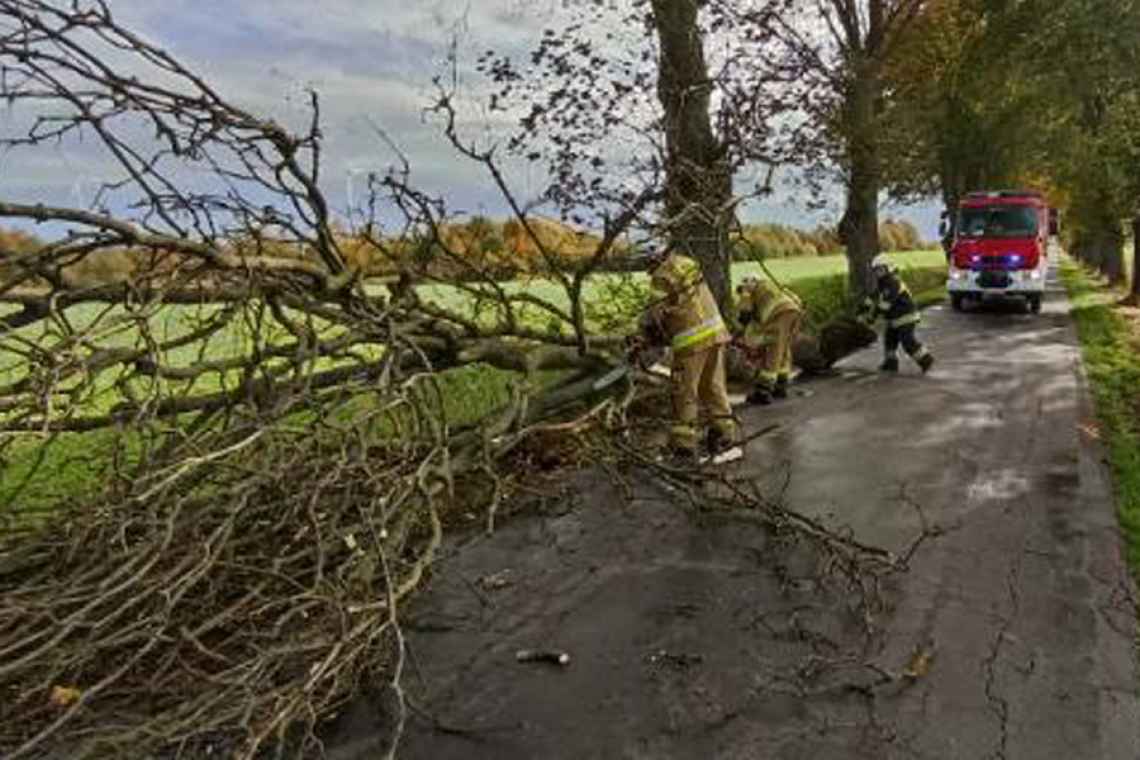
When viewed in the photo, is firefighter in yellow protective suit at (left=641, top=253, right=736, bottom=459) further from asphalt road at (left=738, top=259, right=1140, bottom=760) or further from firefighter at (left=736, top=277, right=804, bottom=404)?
firefighter at (left=736, top=277, right=804, bottom=404)

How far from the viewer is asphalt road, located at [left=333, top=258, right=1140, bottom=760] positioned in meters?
4.84

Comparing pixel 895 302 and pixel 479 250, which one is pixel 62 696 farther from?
pixel 895 302

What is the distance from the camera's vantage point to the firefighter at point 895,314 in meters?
14.8

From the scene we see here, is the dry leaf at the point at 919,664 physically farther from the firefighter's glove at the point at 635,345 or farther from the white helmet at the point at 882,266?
the white helmet at the point at 882,266

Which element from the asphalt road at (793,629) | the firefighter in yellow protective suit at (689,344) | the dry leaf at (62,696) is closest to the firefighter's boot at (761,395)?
the firefighter in yellow protective suit at (689,344)

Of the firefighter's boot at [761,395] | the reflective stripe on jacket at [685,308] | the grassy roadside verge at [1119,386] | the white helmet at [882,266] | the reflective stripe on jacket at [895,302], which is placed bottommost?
the grassy roadside verge at [1119,386]

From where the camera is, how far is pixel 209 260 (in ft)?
18.1

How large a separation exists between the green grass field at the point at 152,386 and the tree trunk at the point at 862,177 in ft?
29.5

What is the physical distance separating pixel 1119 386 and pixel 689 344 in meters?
6.58

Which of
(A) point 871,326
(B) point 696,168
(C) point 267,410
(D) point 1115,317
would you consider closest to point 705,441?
(B) point 696,168

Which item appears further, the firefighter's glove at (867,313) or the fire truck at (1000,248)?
the fire truck at (1000,248)

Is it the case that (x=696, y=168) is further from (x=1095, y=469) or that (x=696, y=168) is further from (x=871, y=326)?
(x=871, y=326)

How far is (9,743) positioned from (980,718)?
3841 millimetres

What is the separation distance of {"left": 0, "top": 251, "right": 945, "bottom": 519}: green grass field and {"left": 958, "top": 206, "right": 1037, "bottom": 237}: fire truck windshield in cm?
1532
